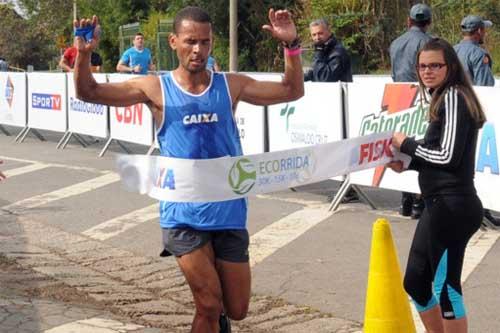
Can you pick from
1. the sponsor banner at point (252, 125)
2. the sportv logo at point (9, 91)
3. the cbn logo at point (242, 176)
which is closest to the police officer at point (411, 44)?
the sponsor banner at point (252, 125)

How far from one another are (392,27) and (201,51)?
3144cm

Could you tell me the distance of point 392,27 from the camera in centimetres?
3556

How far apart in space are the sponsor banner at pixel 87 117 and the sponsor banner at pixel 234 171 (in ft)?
34.0

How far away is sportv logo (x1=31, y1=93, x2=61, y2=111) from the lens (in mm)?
17206

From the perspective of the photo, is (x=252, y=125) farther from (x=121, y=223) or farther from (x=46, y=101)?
(x=46, y=101)

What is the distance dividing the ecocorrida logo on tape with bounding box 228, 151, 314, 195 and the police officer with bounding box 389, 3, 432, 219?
15.1 ft

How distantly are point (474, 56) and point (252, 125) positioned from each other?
355 cm

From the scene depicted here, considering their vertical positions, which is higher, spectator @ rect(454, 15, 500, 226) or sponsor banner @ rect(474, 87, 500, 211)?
spectator @ rect(454, 15, 500, 226)

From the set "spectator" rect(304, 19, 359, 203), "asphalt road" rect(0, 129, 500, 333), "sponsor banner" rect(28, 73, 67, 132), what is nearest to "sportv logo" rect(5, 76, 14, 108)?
"sponsor banner" rect(28, 73, 67, 132)

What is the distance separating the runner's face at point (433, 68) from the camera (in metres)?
5.13

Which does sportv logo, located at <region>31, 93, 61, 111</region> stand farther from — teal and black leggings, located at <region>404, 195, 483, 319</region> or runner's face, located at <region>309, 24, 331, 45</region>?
teal and black leggings, located at <region>404, 195, 483, 319</region>

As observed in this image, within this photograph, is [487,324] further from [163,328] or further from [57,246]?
[57,246]

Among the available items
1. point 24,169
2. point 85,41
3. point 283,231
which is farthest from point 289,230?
point 24,169

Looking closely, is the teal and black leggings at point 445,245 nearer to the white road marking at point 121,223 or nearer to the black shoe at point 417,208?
the black shoe at point 417,208
